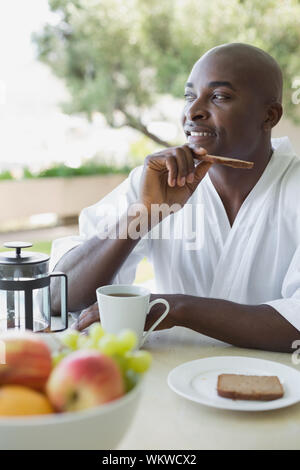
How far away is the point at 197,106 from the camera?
164cm

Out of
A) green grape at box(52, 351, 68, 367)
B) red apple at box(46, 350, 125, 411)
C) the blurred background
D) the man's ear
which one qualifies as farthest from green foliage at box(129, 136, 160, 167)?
red apple at box(46, 350, 125, 411)

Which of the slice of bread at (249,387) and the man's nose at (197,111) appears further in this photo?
the man's nose at (197,111)

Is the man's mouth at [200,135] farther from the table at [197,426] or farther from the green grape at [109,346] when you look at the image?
the green grape at [109,346]

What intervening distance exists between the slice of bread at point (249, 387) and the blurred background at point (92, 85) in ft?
18.8

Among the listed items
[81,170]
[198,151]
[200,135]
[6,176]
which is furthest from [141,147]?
[198,151]

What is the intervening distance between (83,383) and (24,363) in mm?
83

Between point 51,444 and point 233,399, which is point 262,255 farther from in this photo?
point 51,444

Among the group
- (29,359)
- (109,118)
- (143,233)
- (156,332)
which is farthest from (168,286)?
(109,118)

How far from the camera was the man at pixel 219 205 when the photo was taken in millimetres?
1587

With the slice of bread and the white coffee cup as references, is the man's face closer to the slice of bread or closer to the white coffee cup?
the white coffee cup

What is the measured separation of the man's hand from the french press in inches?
16.8

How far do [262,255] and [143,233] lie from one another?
1.10 ft

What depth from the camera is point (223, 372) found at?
3.66 ft

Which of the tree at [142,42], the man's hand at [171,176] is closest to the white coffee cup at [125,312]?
the man's hand at [171,176]
